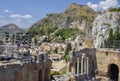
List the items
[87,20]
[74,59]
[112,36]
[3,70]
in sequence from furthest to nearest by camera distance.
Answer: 1. [87,20]
2. [112,36]
3. [74,59]
4. [3,70]

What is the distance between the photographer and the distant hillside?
5204 inches

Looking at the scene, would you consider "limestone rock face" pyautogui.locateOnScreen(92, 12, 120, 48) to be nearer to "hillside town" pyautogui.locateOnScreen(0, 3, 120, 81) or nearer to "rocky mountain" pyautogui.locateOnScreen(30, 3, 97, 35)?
"hillside town" pyautogui.locateOnScreen(0, 3, 120, 81)

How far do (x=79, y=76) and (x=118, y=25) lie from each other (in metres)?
27.3

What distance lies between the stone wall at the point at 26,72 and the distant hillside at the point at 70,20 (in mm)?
93143

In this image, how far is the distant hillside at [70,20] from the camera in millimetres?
132175

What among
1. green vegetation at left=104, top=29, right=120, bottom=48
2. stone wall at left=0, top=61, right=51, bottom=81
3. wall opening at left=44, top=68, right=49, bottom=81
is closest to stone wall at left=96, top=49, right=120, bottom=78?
green vegetation at left=104, top=29, right=120, bottom=48

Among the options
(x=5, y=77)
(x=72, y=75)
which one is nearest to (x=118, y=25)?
(x=72, y=75)

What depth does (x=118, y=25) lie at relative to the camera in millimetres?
56312

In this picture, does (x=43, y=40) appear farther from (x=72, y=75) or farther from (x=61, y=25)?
(x=72, y=75)

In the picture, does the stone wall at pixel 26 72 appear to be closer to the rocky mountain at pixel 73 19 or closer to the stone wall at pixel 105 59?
the stone wall at pixel 105 59

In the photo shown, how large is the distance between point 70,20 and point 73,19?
6.71 ft

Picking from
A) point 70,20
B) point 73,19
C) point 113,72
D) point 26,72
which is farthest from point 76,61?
point 70,20

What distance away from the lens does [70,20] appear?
150250mm

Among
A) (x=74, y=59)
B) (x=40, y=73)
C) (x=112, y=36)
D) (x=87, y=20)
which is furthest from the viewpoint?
(x=87, y=20)
